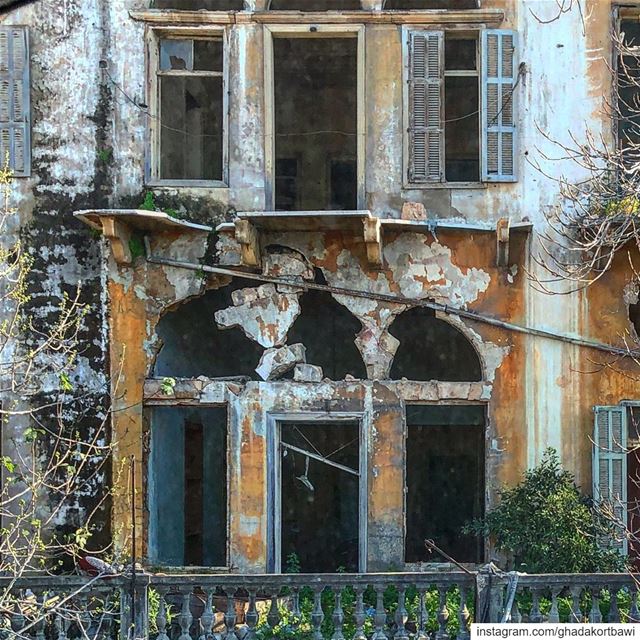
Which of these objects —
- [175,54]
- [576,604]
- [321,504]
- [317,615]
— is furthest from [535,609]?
[175,54]

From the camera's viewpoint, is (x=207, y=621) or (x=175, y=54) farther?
(x=175, y=54)

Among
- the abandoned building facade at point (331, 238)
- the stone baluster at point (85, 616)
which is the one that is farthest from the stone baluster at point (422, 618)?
the stone baluster at point (85, 616)

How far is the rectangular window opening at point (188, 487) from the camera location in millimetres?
10758

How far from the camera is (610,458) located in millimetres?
9867

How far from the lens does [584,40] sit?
10.1 metres

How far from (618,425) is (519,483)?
4.07 feet

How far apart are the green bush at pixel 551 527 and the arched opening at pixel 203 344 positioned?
148 inches

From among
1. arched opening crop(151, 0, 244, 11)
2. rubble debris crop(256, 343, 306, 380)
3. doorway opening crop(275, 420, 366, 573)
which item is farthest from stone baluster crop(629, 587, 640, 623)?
arched opening crop(151, 0, 244, 11)

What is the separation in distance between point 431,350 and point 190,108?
4.88 metres

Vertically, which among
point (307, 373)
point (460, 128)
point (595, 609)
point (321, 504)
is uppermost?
point (460, 128)

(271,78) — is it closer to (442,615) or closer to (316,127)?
(316,127)

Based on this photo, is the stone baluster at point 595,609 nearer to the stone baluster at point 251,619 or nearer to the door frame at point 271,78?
the stone baluster at point 251,619

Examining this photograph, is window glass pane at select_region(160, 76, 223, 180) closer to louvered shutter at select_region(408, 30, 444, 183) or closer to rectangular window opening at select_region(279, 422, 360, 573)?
louvered shutter at select_region(408, 30, 444, 183)

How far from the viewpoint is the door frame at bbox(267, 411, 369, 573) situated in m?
10.2
